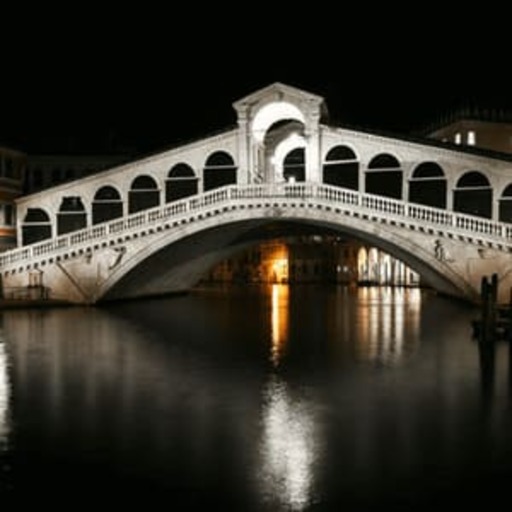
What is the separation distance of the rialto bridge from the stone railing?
0.04 m

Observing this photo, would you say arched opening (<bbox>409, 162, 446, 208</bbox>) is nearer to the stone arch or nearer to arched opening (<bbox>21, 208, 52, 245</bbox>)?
the stone arch

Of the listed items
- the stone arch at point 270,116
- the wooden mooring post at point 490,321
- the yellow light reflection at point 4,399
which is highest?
the stone arch at point 270,116

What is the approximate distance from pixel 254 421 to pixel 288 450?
4.79 ft

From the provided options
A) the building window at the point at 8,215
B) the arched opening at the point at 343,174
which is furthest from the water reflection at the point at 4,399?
the arched opening at the point at 343,174

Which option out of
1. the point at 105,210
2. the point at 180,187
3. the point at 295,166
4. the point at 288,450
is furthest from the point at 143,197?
the point at 288,450

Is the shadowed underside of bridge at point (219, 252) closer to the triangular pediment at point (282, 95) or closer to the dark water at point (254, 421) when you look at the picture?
the triangular pediment at point (282, 95)

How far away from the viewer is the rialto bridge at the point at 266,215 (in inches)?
1094

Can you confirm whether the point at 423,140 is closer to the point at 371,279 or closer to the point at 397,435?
the point at 397,435

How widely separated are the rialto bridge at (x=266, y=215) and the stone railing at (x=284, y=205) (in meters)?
0.04

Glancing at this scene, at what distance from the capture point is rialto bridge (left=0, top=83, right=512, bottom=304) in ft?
91.2

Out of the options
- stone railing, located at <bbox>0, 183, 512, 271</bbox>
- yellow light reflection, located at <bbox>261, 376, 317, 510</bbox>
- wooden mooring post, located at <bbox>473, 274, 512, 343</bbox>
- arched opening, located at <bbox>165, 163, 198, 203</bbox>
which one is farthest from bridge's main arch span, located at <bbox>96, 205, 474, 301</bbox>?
yellow light reflection, located at <bbox>261, 376, 317, 510</bbox>

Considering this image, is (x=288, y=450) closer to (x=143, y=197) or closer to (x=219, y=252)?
(x=219, y=252)

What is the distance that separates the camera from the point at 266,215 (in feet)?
96.2

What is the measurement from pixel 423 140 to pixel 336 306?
764cm
